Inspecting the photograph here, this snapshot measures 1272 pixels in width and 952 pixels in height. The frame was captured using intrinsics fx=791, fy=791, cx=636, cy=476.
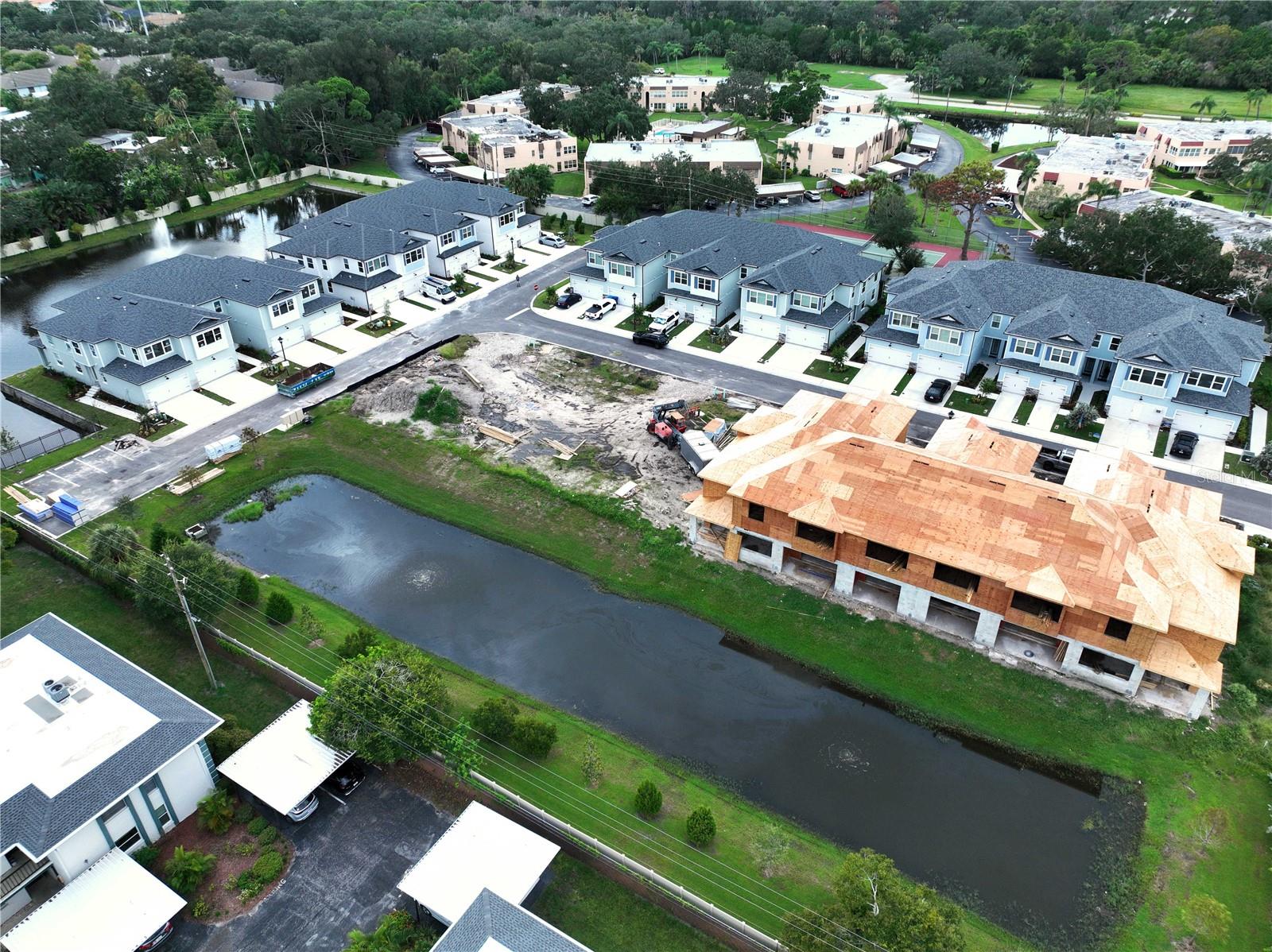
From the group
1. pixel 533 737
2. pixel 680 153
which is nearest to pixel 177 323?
pixel 533 737

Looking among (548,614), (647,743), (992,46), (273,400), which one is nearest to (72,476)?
(273,400)

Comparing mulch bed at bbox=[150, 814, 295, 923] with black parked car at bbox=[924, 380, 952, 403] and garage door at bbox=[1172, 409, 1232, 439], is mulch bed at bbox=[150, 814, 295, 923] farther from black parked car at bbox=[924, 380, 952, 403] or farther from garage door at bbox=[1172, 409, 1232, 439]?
garage door at bbox=[1172, 409, 1232, 439]

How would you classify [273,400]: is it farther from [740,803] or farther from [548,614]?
[740,803]

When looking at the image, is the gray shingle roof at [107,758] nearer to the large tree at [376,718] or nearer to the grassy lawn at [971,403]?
the large tree at [376,718]

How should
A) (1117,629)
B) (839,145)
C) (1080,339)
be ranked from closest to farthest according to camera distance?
(1117,629)
(1080,339)
(839,145)

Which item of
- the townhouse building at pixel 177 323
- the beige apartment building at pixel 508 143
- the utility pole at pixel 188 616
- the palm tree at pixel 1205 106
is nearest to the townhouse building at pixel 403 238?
the townhouse building at pixel 177 323

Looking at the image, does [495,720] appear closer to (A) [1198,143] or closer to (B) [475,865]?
(B) [475,865]
